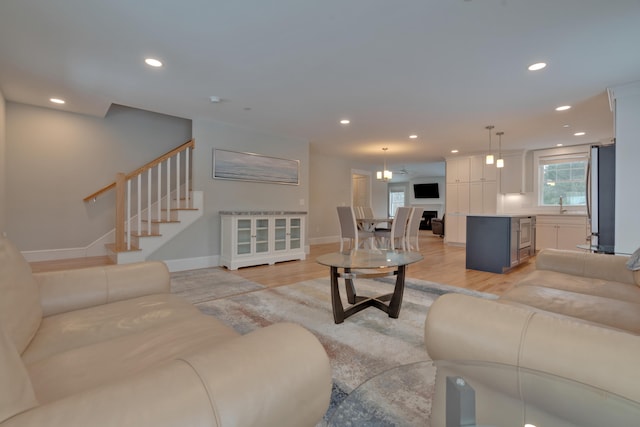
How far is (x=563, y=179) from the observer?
6516 mm

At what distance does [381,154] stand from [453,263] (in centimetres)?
336

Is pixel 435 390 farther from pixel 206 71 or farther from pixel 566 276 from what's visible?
pixel 206 71

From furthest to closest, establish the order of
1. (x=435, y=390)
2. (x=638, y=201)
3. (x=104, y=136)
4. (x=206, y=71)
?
(x=104, y=136) → (x=638, y=201) → (x=206, y=71) → (x=435, y=390)

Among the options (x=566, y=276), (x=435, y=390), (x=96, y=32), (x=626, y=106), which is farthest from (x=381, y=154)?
(x=435, y=390)

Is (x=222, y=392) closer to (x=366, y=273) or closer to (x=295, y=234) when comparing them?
(x=366, y=273)

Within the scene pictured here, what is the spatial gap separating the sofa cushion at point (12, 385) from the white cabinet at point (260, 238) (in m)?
3.88

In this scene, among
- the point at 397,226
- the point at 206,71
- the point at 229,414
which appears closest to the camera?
the point at 229,414

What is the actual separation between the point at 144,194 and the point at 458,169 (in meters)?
7.14

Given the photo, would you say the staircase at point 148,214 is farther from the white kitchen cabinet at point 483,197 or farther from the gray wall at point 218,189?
the white kitchen cabinet at point 483,197

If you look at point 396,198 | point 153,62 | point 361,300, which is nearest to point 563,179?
point 361,300

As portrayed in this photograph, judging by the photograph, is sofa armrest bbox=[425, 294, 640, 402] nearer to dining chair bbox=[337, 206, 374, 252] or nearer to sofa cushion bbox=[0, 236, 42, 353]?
sofa cushion bbox=[0, 236, 42, 353]

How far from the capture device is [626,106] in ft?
10.7

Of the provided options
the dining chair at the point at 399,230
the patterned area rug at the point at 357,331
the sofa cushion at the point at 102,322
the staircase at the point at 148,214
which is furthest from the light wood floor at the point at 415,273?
the sofa cushion at the point at 102,322

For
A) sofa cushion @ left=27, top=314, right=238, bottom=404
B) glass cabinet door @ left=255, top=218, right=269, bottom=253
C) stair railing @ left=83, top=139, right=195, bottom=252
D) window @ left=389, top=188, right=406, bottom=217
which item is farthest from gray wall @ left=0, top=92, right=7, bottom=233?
window @ left=389, top=188, right=406, bottom=217
